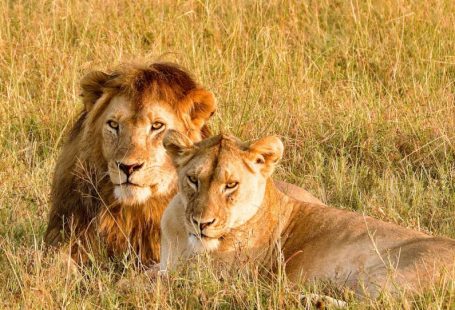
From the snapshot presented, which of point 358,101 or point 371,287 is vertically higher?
point 371,287

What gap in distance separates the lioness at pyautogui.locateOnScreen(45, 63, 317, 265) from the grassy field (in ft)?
0.80

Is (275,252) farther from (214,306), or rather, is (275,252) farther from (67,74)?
(67,74)

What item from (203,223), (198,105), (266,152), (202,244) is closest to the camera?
(203,223)

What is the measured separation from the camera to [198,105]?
516 cm

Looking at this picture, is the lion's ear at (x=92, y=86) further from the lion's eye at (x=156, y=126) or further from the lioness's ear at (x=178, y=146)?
the lioness's ear at (x=178, y=146)

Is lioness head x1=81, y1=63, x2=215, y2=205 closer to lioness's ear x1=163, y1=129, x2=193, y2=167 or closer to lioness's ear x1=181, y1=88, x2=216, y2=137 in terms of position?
lioness's ear x1=181, y1=88, x2=216, y2=137

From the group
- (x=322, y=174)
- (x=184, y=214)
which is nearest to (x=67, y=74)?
(x=322, y=174)

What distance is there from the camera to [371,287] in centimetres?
423

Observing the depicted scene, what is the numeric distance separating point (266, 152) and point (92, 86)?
0.96 m

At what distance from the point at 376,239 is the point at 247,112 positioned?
2.55 metres

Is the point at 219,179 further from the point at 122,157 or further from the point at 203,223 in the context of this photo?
the point at 122,157

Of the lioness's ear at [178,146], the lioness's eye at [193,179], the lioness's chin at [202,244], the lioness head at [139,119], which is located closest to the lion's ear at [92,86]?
the lioness head at [139,119]

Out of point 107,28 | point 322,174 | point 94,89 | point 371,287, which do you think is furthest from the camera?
point 107,28

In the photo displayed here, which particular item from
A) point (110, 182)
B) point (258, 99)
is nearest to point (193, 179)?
point (110, 182)
